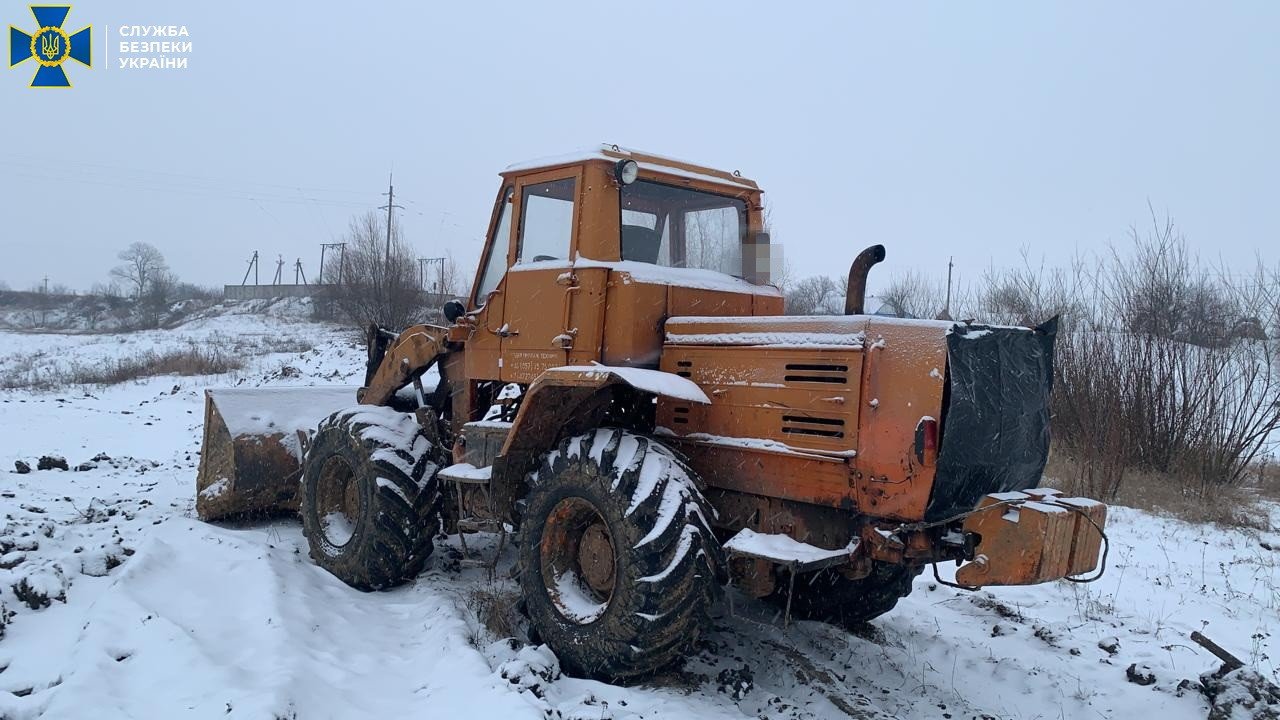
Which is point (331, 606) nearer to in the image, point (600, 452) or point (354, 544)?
point (354, 544)

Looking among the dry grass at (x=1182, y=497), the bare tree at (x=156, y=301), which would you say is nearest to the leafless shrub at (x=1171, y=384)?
the dry grass at (x=1182, y=497)

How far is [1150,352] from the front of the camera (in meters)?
11.2

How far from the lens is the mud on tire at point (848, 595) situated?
534 centimetres

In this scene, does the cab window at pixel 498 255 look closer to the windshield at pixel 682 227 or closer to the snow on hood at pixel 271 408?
the windshield at pixel 682 227

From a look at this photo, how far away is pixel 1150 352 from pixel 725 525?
8.73 meters

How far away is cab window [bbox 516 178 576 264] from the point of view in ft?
17.9

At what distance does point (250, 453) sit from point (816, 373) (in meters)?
5.12

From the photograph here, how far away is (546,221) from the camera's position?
18.5 ft

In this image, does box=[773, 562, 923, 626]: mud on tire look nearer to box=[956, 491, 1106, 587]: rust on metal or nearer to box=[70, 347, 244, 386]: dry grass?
box=[956, 491, 1106, 587]: rust on metal

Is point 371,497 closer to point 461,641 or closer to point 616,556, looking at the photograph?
point 461,641

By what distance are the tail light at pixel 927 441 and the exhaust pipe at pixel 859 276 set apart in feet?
3.35

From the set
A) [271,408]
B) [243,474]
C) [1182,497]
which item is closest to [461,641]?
[243,474]

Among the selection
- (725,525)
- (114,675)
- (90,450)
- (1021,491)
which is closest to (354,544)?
(114,675)

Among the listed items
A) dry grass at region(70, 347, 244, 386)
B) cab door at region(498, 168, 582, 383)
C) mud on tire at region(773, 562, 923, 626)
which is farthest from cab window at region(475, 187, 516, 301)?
dry grass at region(70, 347, 244, 386)
